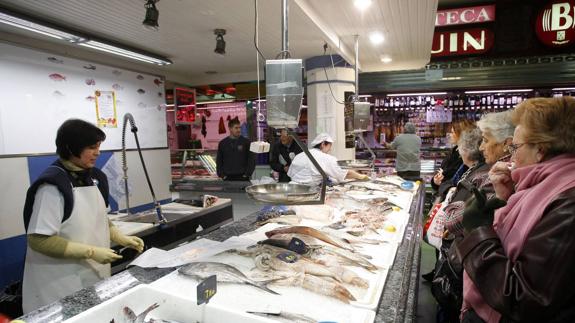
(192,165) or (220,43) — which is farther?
(192,165)

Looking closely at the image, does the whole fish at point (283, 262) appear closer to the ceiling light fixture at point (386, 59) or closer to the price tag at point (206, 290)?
the price tag at point (206, 290)

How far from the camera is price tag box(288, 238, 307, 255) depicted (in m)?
1.96

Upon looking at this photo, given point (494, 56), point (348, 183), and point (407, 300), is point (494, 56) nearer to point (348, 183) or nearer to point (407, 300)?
point (348, 183)

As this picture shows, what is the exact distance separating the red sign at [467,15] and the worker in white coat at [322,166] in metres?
3.98

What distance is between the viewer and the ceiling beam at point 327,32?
3941mm

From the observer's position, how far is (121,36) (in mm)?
4832

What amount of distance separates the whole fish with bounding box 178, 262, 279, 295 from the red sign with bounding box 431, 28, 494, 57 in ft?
22.8

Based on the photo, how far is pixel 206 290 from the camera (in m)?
1.36

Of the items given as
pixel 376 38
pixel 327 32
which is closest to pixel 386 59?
pixel 376 38

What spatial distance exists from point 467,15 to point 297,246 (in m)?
6.87

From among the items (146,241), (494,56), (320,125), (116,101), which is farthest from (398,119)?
(146,241)

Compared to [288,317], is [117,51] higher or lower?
higher

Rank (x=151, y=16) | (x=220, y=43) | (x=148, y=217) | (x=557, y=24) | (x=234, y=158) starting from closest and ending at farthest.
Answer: (x=151, y=16) → (x=148, y=217) → (x=220, y=43) → (x=234, y=158) → (x=557, y=24)

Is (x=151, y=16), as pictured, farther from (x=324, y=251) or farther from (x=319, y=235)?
(x=324, y=251)
